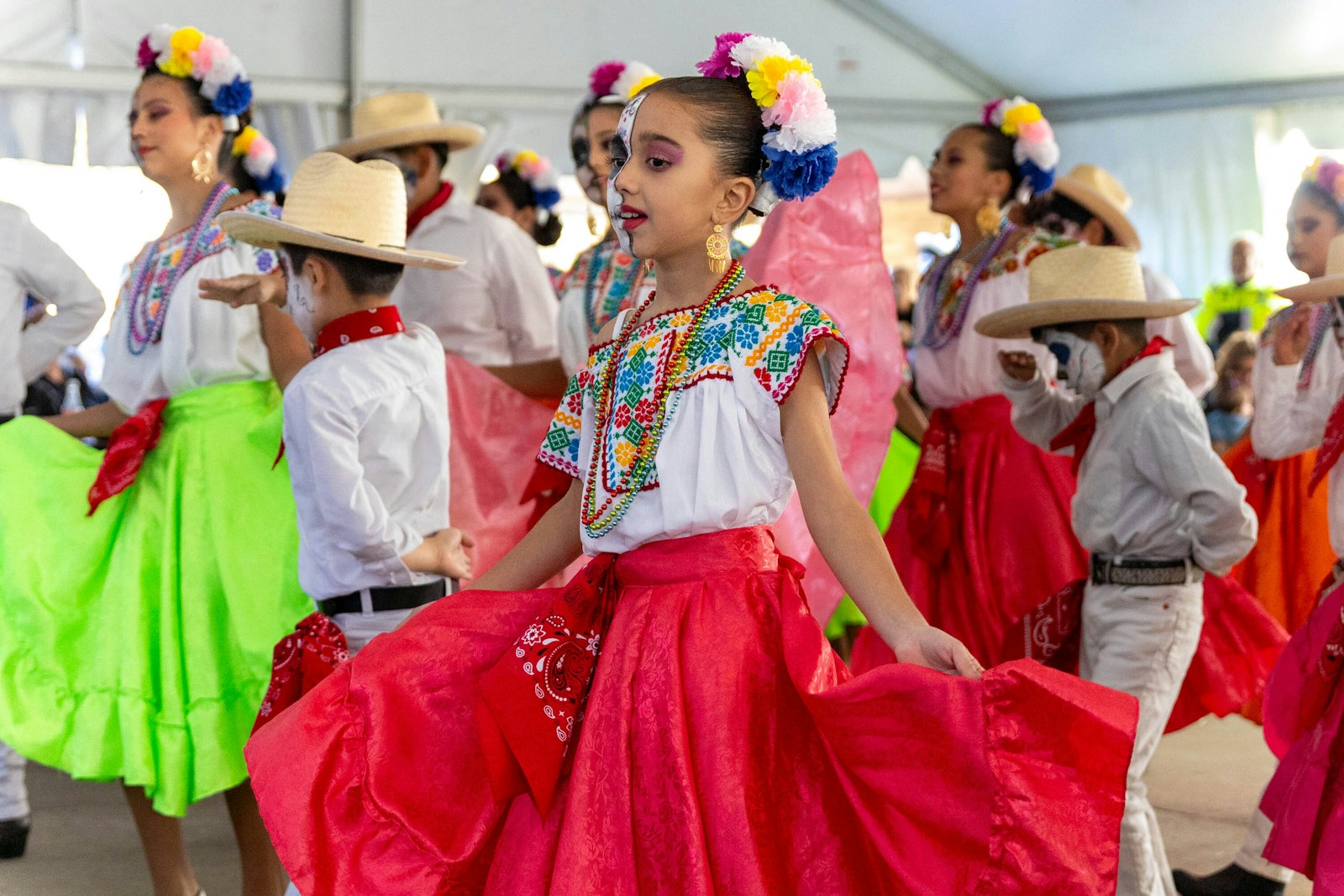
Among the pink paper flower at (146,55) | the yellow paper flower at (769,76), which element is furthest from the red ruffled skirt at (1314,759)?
the pink paper flower at (146,55)

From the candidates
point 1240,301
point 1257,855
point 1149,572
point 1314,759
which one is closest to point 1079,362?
point 1149,572

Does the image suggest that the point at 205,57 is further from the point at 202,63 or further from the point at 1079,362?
the point at 1079,362

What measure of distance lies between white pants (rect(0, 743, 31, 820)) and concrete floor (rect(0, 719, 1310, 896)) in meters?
0.12

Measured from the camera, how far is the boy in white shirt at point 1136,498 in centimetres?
305

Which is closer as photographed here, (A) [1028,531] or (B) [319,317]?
(B) [319,317]

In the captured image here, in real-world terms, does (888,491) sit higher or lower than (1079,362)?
lower

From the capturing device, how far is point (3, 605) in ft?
10.6

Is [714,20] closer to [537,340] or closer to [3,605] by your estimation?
[537,340]

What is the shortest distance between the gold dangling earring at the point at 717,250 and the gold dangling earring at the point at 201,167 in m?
1.82

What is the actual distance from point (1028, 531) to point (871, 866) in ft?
7.70

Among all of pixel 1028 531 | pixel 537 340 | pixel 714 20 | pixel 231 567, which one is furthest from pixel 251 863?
pixel 714 20

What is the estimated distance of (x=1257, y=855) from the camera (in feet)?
10.9

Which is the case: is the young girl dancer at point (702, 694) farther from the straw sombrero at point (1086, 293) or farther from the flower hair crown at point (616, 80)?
the flower hair crown at point (616, 80)

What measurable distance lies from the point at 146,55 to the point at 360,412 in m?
1.47
